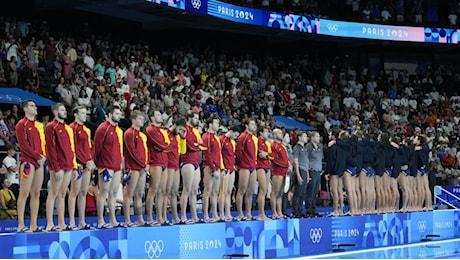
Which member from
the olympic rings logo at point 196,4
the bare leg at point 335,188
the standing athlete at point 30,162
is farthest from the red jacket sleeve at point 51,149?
the olympic rings logo at point 196,4

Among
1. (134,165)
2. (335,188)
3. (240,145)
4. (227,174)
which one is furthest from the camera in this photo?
(335,188)

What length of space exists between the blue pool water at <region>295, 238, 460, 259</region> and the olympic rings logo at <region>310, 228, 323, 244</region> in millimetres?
487

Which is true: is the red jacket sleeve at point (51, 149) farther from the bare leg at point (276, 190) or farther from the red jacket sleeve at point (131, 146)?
the bare leg at point (276, 190)

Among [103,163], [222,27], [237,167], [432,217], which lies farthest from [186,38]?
[103,163]

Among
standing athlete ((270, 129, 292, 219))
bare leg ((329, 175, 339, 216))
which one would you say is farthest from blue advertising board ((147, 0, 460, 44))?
standing athlete ((270, 129, 292, 219))

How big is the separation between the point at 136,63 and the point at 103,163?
38.5 ft

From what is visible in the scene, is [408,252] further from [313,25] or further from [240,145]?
[313,25]

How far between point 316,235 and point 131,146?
18.8 feet

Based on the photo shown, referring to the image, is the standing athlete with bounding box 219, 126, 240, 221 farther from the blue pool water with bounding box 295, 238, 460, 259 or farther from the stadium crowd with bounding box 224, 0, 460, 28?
the stadium crowd with bounding box 224, 0, 460, 28

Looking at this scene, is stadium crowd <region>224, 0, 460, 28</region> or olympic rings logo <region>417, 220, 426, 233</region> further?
stadium crowd <region>224, 0, 460, 28</region>

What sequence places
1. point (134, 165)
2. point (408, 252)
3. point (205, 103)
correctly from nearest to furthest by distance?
point (134, 165), point (408, 252), point (205, 103)

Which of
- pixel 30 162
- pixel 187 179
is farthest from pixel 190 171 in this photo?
pixel 30 162

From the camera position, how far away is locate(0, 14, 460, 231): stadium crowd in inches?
602

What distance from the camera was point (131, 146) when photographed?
14711 millimetres
